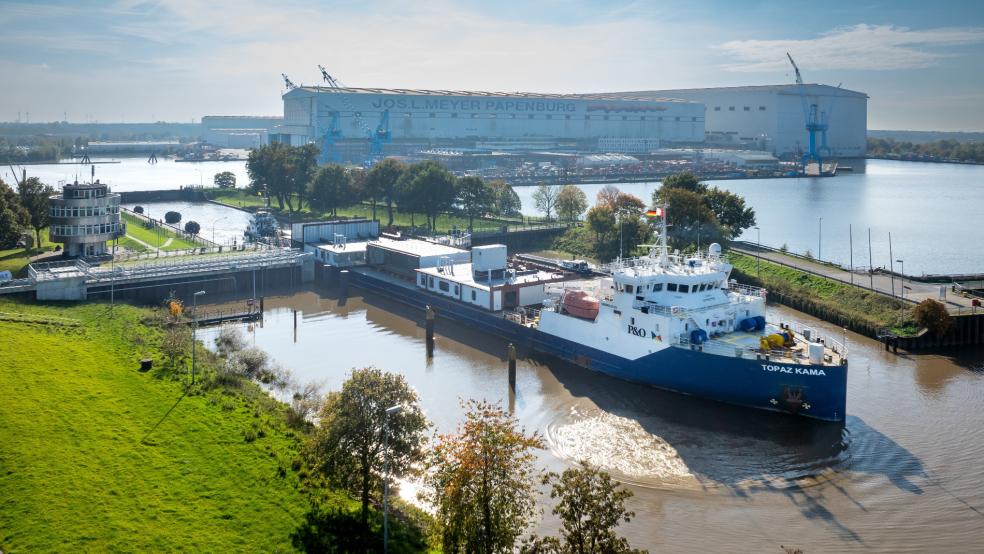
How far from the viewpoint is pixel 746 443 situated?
24.4m

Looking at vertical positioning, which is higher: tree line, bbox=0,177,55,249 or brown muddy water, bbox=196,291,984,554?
tree line, bbox=0,177,55,249

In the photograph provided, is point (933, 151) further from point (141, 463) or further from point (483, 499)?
point (141, 463)

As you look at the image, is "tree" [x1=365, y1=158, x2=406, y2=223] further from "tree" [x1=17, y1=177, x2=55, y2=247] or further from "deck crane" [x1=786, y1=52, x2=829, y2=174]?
"deck crane" [x1=786, y1=52, x2=829, y2=174]

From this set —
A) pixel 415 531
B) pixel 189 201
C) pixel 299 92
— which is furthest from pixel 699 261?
pixel 299 92

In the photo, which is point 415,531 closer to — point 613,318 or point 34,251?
point 613,318

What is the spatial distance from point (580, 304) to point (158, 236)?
36.4 metres

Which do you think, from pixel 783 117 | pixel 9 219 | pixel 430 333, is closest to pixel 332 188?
pixel 9 219

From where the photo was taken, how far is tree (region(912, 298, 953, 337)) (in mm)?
33969

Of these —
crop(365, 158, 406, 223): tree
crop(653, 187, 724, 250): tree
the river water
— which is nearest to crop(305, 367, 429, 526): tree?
crop(653, 187, 724, 250): tree

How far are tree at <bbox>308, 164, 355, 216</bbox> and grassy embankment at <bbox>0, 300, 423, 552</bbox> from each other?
42.8 metres

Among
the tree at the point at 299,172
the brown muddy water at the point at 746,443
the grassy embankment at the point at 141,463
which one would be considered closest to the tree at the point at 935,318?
the brown muddy water at the point at 746,443

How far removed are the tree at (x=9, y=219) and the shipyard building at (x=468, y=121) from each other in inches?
2729

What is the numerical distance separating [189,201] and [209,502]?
76.4m

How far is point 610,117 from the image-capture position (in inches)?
5773
